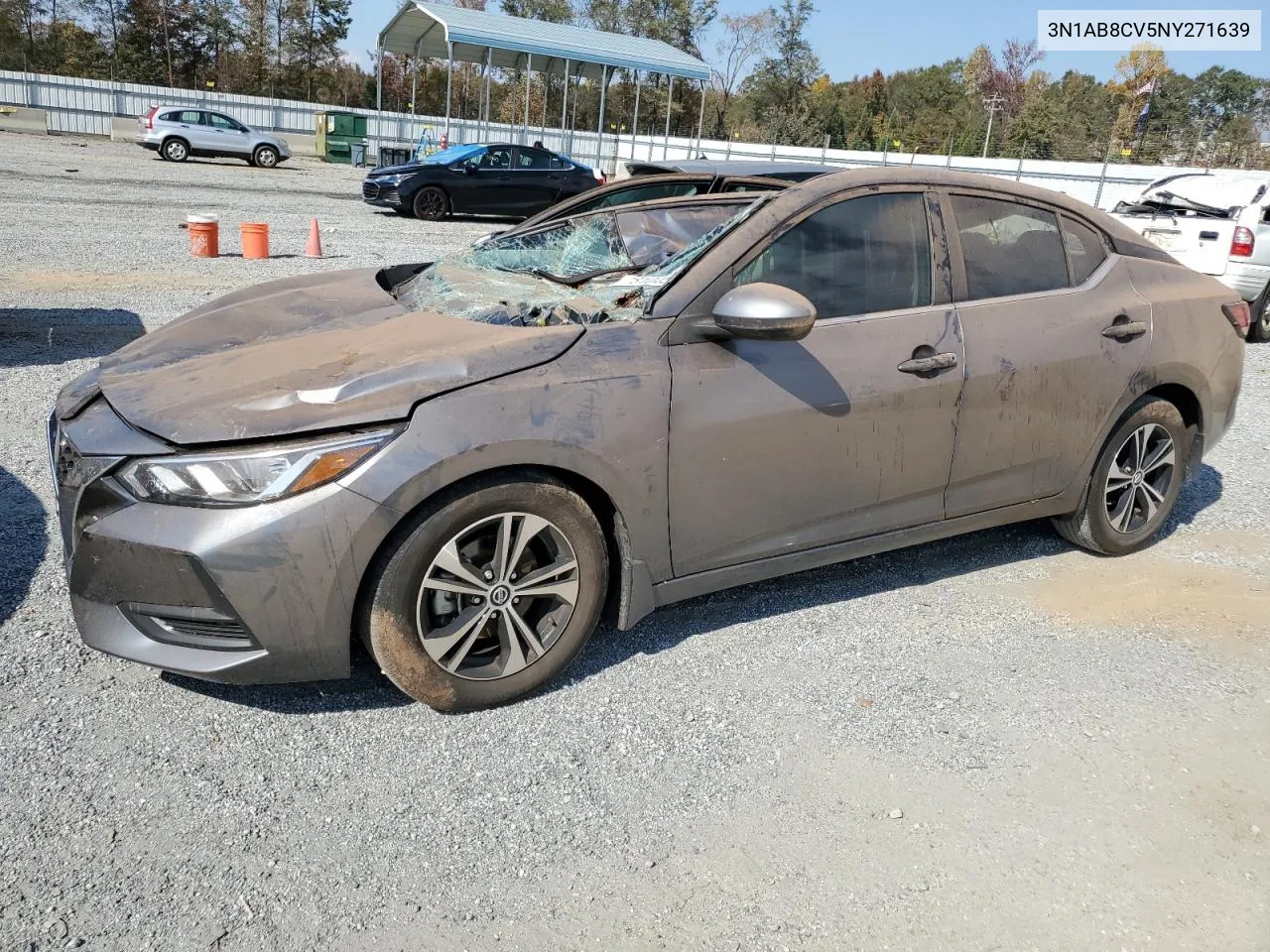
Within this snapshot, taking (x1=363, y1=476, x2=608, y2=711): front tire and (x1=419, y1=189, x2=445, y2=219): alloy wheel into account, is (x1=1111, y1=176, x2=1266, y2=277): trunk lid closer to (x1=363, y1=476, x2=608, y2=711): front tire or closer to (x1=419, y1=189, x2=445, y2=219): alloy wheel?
(x1=363, y1=476, x2=608, y2=711): front tire

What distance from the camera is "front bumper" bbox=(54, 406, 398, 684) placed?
8.79ft

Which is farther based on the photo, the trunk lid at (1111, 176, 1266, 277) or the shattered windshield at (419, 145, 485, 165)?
the shattered windshield at (419, 145, 485, 165)

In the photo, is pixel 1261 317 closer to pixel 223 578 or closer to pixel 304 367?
pixel 304 367


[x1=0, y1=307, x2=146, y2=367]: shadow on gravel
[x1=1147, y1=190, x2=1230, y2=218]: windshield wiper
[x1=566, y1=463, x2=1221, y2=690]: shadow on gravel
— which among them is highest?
[x1=1147, y1=190, x2=1230, y2=218]: windshield wiper

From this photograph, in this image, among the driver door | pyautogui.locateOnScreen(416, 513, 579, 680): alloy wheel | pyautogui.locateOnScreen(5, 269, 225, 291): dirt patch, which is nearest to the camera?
pyautogui.locateOnScreen(416, 513, 579, 680): alloy wheel

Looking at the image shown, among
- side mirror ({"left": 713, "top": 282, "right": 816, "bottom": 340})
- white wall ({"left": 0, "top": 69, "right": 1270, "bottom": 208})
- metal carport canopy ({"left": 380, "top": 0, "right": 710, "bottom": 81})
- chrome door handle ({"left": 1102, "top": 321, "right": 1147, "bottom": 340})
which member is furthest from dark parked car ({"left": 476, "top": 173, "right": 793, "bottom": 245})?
white wall ({"left": 0, "top": 69, "right": 1270, "bottom": 208})

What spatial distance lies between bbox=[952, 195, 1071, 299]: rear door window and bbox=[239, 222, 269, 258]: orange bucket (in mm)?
10165

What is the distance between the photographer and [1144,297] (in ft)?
14.2

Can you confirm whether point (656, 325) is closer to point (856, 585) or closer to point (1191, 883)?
point (856, 585)

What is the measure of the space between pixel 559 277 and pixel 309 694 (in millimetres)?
1855

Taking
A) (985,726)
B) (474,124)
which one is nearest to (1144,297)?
(985,726)

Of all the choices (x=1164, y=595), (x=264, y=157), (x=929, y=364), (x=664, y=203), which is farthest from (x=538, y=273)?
(x=264, y=157)

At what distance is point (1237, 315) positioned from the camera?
468 cm

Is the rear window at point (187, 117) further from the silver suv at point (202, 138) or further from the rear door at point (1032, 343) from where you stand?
the rear door at point (1032, 343)
